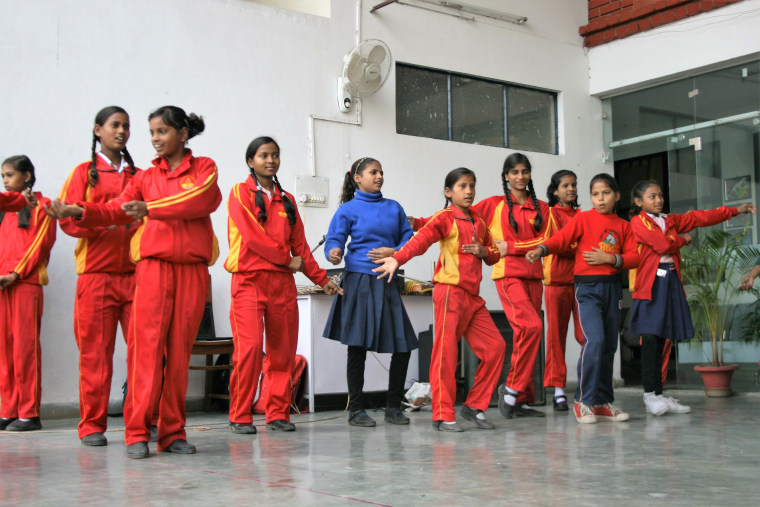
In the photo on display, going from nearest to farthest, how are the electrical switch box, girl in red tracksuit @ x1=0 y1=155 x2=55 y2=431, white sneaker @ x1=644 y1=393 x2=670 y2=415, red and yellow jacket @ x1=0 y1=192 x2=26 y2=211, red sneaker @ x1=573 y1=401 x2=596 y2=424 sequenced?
red and yellow jacket @ x1=0 y1=192 x2=26 y2=211, red sneaker @ x1=573 y1=401 x2=596 y2=424, girl in red tracksuit @ x1=0 y1=155 x2=55 y2=431, white sneaker @ x1=644 y1=393 x2=670 y2=415, the electrical switch box

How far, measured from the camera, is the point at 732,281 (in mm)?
8477

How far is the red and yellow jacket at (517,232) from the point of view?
5973 millimetres

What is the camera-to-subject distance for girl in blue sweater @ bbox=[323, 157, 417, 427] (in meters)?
5.48

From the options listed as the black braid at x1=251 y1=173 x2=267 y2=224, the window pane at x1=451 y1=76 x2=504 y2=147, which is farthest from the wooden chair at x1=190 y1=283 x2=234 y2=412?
the window pane at x1=451 y1=76 x2=504 y2=147

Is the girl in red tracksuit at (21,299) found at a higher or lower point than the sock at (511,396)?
higher

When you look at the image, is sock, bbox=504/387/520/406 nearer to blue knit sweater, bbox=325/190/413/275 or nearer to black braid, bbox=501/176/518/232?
black braid, bbox=501/176/518/232

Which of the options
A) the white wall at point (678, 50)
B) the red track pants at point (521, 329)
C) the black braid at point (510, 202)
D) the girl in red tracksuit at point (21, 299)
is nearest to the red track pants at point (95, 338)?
the girl in red tracksuit at point (21, 299)

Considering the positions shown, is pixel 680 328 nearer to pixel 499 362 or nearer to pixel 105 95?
pixel 499 362

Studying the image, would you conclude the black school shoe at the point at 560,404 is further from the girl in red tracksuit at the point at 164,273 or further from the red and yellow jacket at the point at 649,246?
the girl in red tracksuit at the point at 164,273

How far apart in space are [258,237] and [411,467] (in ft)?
6.46

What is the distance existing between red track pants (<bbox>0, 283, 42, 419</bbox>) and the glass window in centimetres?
414

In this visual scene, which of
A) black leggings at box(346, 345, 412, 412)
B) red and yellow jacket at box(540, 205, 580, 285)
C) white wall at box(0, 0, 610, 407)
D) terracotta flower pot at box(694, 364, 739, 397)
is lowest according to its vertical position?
terracotta flower pot at box(694, 364, 739, 397)

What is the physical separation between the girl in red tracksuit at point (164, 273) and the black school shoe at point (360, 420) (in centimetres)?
160

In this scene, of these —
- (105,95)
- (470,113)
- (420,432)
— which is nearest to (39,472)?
(420,432)
